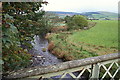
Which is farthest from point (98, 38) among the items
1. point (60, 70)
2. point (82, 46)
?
point (60, 70)

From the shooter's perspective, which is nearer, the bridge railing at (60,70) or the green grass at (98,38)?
the bridge railing at (60,70)

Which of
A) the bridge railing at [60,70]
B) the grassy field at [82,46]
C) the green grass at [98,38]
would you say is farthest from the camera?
the green grass at [98,38]

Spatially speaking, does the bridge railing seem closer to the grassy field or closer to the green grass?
the grassy field

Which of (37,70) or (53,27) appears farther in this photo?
(53,27)

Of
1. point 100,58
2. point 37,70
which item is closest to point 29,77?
point 37,70

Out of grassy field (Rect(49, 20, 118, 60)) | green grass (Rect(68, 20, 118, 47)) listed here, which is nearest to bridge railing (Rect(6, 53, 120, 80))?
grassy field (Rect(49, 20, 118, 60))

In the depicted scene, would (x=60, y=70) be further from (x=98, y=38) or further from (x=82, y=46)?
(x=98, y=38)

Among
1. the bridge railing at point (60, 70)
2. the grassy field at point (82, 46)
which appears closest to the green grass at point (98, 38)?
the grassy field at point (82, 46)

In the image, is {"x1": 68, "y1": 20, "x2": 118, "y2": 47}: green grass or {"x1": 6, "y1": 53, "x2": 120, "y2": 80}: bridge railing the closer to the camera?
{"x1": 6, "y1": 53, "x2": 120, "y2": 80}: bridge railing

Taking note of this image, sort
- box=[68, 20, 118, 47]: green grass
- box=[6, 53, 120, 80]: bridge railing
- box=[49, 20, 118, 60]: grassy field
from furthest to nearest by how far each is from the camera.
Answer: box=[68, 20, 118, 47]: green grass → box=[49, 20, 118, 60]: grassy field → box=[6, 53, 120, 80]: bridge railing

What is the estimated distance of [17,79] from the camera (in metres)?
1.68

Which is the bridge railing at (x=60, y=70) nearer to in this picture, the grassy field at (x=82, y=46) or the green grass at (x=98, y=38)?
the grassy field at (x=82, y=46)

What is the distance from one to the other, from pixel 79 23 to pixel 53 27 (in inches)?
324

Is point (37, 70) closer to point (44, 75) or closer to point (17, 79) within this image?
point (44, 75)
